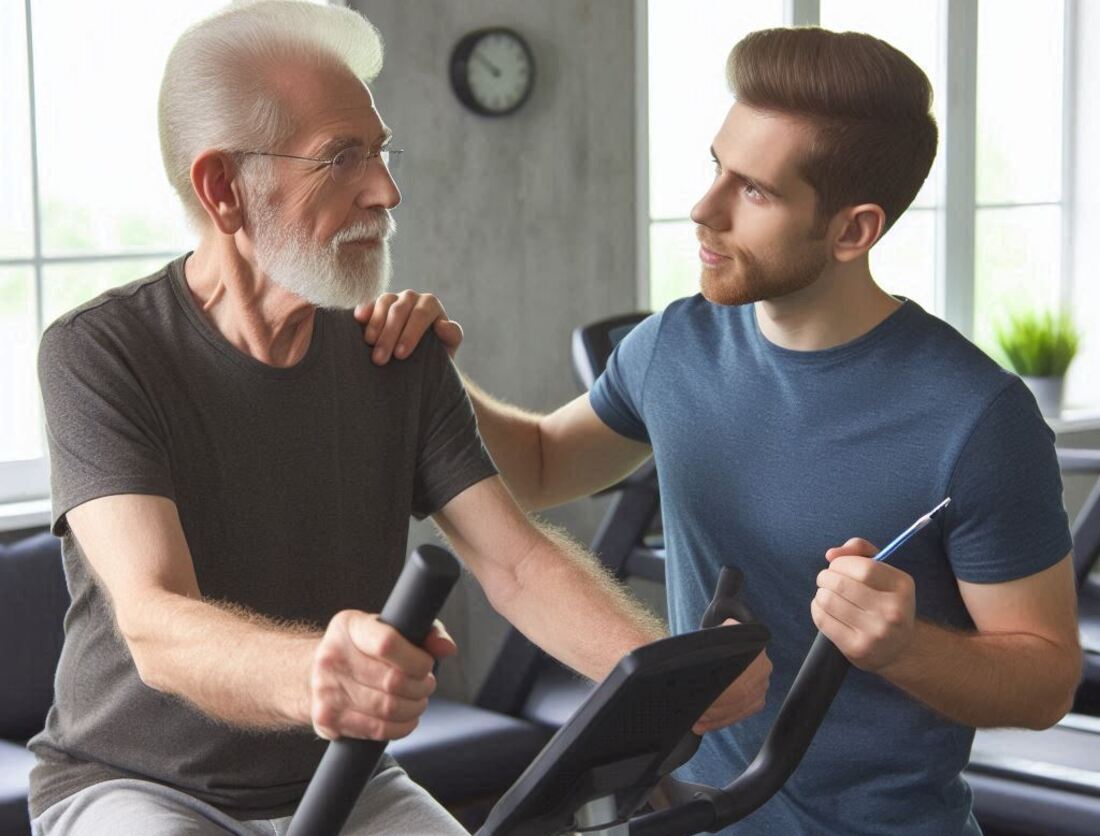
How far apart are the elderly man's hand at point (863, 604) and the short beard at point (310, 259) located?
64 cm

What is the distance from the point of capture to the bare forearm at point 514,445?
2.29 meters

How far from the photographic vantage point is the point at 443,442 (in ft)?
6.38

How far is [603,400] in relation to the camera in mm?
2316

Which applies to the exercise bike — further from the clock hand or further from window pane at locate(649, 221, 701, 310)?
window pane at locate(649, 221, 701, 310)

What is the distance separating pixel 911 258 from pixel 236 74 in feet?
14.1

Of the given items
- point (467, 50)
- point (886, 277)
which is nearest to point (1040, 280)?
point (886, 277)

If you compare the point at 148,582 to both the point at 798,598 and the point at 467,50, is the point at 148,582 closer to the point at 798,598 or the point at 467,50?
the point at 798,598

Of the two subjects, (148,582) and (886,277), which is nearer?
(148,582)

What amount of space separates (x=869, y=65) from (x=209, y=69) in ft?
2.59

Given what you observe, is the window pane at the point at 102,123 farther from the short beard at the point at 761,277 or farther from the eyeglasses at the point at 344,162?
the short beard at the point at 761,277

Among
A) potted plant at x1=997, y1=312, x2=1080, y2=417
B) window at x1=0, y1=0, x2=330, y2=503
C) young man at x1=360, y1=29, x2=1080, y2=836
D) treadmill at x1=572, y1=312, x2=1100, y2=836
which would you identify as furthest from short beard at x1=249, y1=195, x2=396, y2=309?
potted plant at x1=997, y1=312, x2=1080, y2=417

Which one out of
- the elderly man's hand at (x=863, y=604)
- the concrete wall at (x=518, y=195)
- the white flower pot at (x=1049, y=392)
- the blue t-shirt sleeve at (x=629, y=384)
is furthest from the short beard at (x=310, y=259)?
the white flower pot at (x=1049, y=392)

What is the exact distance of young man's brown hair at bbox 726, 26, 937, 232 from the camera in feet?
6.27

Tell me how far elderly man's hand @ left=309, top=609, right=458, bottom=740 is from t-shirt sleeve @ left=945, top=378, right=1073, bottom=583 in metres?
0.87
